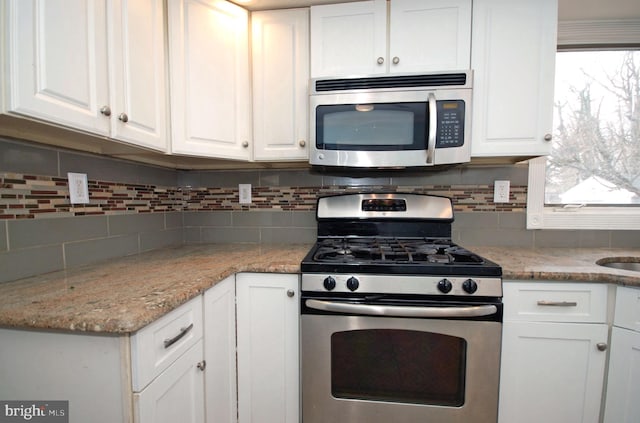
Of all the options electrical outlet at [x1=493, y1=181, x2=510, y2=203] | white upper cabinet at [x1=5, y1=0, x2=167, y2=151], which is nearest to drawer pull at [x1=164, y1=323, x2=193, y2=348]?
white upper cabinet at [x1=5, y1=0, x2=167, y2=151]

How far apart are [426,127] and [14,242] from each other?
1.68 meters

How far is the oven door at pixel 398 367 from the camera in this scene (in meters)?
1.08

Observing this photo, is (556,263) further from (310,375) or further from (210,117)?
(210,117)

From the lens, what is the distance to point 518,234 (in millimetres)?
1623

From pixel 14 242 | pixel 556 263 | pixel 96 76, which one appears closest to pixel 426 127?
pixel 556 263

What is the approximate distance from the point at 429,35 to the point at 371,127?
51 centimetres

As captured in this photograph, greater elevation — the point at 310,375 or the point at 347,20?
the point at 347,20

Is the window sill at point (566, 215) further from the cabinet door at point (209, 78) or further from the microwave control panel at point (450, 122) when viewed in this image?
the cabinet door at point (209, 78)

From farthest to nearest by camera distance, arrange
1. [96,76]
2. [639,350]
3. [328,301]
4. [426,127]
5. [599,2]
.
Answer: [599,2], [426,127], [328,301], [639,350], [96,76]

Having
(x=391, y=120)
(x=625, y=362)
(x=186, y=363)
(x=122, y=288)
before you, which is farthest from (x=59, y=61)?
(x=625, y=362)

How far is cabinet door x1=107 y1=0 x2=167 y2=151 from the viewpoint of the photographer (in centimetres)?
95

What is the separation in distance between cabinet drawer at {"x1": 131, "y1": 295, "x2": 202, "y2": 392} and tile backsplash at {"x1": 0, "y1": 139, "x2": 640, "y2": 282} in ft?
2.08

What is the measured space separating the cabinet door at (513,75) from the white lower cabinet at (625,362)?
71 cm

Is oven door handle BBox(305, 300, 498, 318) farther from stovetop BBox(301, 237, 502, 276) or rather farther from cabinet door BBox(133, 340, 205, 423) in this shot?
cabinet door BBox(133, 340, 205, 423)
